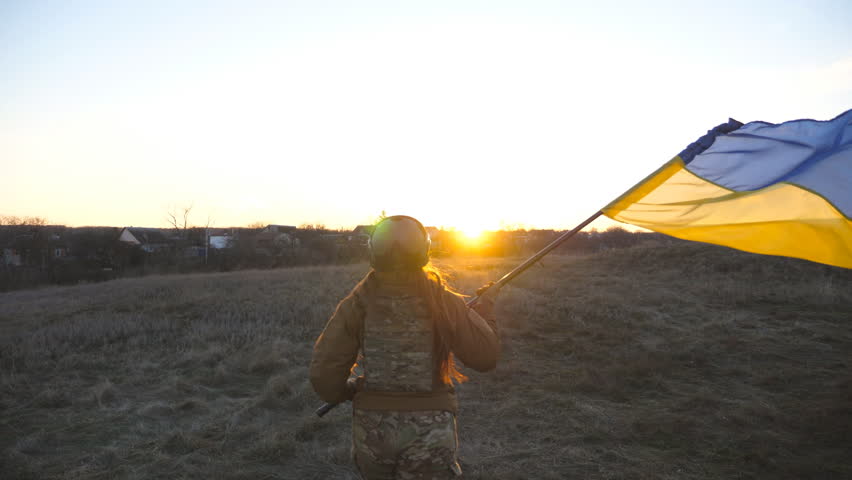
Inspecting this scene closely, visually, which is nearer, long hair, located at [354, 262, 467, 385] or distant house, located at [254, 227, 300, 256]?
long hair, located at [354, 262, 467, 385]

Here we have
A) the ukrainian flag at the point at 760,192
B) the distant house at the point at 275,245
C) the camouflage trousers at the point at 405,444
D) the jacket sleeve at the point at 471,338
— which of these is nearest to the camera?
the camouflage trousers at the point at 405,444

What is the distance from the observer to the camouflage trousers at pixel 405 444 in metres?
2.18

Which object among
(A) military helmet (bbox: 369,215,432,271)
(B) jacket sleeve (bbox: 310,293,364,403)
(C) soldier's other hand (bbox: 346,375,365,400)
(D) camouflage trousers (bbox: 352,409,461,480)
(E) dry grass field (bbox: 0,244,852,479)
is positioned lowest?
(E) dry grass field (bbox: 0,244,852,479)

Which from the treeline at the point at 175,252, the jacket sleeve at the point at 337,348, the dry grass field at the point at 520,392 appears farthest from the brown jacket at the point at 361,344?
the treeline at the point at 175,252

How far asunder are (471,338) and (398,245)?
1.84ft

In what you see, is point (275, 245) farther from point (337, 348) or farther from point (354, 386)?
point (337, 348)

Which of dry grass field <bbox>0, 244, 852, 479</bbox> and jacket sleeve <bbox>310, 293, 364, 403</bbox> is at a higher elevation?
jacket sleeve <bbox>310, 293, 364, 403</bbox>

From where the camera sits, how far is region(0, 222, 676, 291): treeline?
107 ft

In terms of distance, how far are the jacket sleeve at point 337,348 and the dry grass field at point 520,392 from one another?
9.52 ft

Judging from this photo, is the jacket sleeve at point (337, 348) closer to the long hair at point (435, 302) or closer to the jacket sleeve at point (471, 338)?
the long hair at point (435, 302)

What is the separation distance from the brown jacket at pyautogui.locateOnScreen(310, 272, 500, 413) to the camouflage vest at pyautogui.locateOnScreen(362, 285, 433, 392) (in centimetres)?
4

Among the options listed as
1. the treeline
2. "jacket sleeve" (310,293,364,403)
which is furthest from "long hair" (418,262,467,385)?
the treeline

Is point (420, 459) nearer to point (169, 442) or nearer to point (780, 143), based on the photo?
point (780, 143)

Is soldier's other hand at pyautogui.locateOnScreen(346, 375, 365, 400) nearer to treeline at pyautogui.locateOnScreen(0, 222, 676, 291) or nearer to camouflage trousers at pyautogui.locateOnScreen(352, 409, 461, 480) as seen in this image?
camouflage trousers at pyautogui.locateOnScreen(352, 409, 461, 480)
